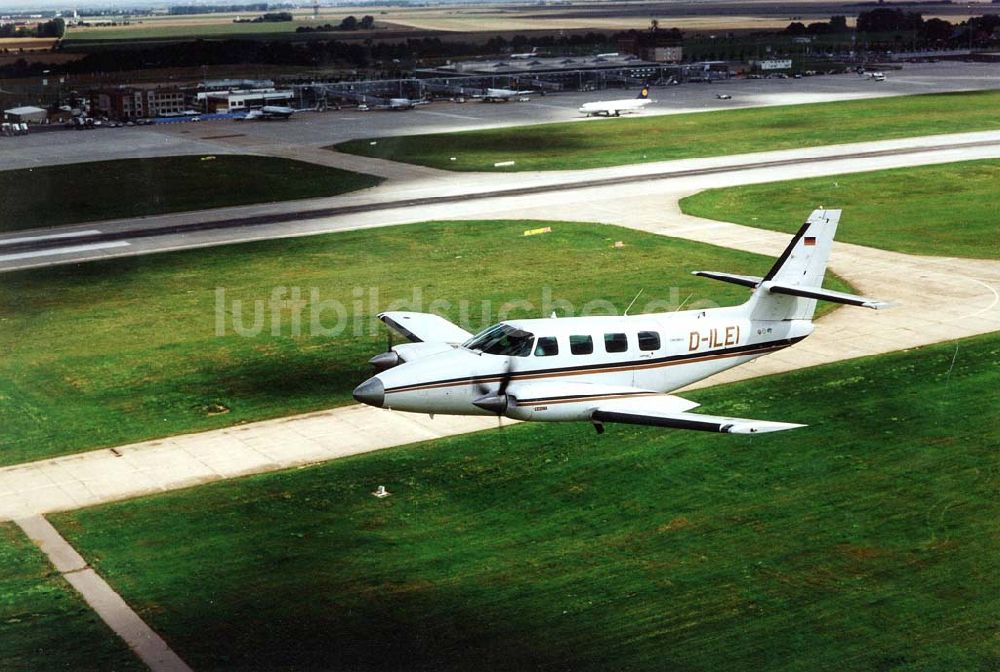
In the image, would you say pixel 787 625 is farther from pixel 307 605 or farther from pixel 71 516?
pixel 71 516

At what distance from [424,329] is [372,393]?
763cm

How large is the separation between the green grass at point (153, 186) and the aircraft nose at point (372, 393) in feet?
185

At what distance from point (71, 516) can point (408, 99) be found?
12855cm

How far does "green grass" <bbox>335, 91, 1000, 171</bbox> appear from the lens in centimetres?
10512

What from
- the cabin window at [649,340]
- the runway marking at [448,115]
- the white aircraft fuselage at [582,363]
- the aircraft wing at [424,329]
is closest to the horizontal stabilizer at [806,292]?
the white aircraft fuselage at [582,363]

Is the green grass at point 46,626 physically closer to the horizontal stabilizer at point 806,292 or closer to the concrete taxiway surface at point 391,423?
the concrete taxiway surface at point 391,423

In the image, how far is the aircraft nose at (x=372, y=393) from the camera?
1262 inches

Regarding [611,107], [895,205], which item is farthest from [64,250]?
[611,107]

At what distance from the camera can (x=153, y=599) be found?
2805 cm

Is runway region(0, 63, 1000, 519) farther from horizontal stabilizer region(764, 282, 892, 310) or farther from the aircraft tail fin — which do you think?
horizontal stabilizer region(764, 282, 892, 310)

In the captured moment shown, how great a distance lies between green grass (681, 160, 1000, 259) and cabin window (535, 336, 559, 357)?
126ft

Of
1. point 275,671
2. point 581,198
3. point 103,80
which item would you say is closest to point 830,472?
point 275,671

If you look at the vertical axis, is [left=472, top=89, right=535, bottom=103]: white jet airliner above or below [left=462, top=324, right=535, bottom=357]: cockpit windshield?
above

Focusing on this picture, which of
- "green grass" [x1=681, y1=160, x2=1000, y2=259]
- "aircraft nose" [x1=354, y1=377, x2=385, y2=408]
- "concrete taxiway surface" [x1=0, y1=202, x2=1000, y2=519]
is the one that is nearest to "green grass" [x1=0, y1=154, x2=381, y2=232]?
"green grass" [x1=681, y1=160, x2=1000, y2=259]
